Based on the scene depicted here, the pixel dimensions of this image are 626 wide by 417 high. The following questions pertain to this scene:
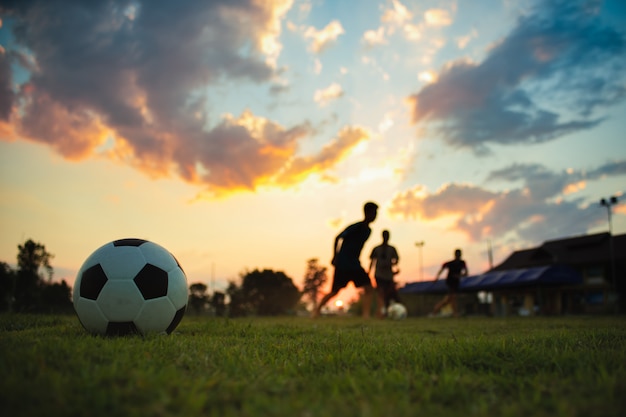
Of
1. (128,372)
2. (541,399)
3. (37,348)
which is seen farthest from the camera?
(37,348)

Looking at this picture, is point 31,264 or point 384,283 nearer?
point 384,283

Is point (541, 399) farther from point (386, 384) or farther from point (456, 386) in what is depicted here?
point (386, 384)

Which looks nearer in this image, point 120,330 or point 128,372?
point 128,372

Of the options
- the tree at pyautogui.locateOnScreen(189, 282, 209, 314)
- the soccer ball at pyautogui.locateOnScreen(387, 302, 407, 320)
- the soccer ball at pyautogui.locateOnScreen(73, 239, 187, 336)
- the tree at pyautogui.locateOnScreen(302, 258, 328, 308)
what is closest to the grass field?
the soccer ball at pyautogui.locateOnScreen(73, 239, 187, 336)

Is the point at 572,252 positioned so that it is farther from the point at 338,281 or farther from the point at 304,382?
the point at 304,382

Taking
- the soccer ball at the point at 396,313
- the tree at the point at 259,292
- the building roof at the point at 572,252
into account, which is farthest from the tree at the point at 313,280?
the soccer ball at the point at 396,313

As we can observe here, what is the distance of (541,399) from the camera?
2031mm

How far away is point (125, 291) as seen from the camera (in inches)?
159

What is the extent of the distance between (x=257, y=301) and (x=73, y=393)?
58445mm

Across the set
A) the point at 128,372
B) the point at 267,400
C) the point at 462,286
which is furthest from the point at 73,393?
the point at 462,286

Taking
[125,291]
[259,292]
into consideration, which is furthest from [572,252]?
[125,291]

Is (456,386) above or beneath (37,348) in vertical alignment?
beneath

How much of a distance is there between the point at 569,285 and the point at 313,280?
6294cm

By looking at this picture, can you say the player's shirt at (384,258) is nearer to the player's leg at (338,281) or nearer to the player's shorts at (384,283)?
the player's shorts at (384,283)
